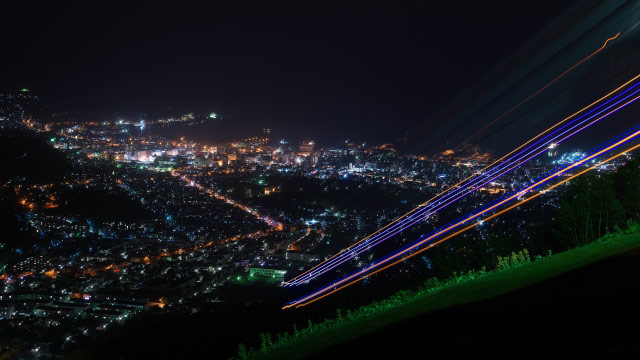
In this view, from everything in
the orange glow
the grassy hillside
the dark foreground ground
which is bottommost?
the dark foreground ground

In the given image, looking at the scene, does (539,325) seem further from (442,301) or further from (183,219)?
(183,219)

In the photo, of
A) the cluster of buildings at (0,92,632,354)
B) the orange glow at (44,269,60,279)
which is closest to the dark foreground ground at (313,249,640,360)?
the cluster of buildings at (0,92,632,354)

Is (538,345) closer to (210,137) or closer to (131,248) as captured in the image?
(131,248)

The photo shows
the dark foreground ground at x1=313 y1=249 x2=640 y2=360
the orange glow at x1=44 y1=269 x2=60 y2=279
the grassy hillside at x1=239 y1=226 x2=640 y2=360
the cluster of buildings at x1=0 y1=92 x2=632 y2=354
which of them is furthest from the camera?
the orange glow at x1=44 y1=269 x2=60 y2=279

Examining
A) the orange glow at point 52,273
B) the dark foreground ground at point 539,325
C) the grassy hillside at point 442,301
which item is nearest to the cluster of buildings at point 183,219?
the orange glow at point 52,273

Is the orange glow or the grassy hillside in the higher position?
the orange glow

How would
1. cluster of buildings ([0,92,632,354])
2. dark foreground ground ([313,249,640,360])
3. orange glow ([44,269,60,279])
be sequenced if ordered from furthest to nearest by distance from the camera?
orange glow ([44,269,60,279]) → cluster of buildings ([0,92,632,354]) → dark foreground ground ([313,249,640,360])

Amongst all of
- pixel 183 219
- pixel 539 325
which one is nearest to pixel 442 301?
pixel 539 325

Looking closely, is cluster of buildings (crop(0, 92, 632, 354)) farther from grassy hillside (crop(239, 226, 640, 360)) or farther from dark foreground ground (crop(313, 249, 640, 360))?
dark foreground ground (crop(313, 249, 640, 360))

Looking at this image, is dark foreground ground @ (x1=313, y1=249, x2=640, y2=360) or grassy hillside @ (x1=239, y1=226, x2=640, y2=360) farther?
grassy hillside @ (x1=239, y1=226, x2=640, y2=360)
